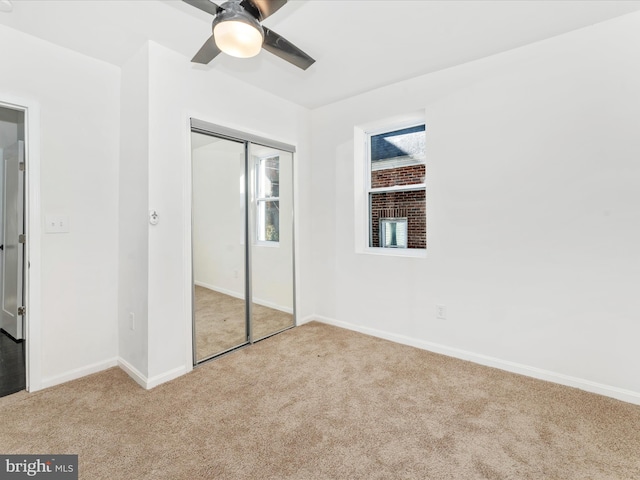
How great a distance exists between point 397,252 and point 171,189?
2235 millimetres

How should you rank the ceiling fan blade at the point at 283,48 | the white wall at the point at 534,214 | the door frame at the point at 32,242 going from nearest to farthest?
the ceiling fan blade at the point at 283,48 → the white wall at the point at 534,214 → the door frame at the point at 32,242

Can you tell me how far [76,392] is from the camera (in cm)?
227

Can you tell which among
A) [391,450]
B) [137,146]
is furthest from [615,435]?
[137,146]

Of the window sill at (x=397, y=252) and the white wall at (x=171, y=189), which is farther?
the window sill at (x=397, y=252)

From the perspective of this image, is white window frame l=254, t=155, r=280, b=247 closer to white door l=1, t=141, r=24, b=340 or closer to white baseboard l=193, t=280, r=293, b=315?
white baseboard l=193, t=280, r=293, b=315

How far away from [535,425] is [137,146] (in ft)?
11.1

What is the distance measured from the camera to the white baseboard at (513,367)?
2156 mm

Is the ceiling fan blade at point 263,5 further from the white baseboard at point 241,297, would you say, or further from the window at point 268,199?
the white baseboard at point 241,297

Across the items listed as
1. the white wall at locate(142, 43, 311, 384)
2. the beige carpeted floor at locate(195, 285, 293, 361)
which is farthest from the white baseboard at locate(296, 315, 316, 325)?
the white wall at locate(142, 43, 311, 384)

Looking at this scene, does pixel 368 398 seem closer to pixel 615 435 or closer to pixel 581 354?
pixel 615 435

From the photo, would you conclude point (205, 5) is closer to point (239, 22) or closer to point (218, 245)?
point (239, 22)

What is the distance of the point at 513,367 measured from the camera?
2529 millimetres

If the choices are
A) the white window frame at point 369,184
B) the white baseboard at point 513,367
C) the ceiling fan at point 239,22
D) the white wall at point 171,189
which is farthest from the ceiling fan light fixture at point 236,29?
the white baseboard at point 513,367

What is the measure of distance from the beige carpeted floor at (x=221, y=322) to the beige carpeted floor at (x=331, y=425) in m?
0.25
